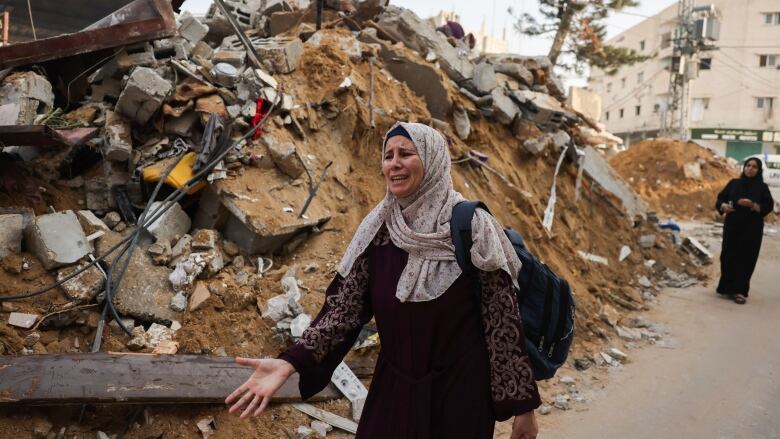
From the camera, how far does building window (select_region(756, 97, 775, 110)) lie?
Answer: 3444cm

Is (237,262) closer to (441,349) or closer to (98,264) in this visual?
(98,264)

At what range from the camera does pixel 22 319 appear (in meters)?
3.62

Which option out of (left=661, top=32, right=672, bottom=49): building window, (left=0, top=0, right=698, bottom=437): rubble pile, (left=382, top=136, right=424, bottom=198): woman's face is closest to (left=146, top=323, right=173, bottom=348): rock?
(left=0, top=0, right=698, bottom=437): rubble pile

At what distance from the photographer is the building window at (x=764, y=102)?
1356 inches

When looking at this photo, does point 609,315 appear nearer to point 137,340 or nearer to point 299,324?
point 299,324

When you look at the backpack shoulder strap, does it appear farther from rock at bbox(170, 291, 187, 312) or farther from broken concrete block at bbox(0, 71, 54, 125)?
broken concrete block at bbox(0, 71, 54, 125)

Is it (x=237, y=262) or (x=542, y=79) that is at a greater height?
(x=542, y=79)

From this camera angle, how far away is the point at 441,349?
1.82 metres

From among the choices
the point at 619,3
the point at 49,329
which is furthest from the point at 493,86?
the point at 619,3

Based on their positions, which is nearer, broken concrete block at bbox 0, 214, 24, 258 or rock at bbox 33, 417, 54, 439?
rock at bbox 33, 417, 54, 439

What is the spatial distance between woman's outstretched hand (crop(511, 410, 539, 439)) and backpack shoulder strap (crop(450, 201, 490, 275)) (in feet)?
1.67

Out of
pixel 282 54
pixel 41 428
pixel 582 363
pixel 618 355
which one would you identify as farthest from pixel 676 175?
pixel 41 428

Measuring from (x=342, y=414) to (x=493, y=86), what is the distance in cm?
585

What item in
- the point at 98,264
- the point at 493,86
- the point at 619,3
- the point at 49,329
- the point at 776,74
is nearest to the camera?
the point at 49,329
